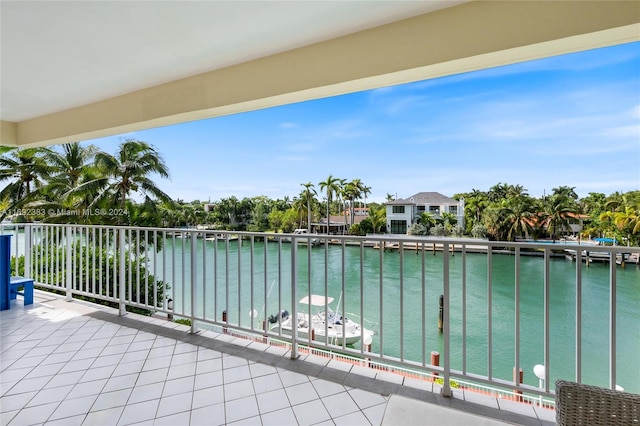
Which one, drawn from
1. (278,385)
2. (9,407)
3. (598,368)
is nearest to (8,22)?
(9,407)

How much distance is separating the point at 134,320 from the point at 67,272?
55.7 inches

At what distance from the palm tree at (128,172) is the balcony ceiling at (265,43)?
34.8ft

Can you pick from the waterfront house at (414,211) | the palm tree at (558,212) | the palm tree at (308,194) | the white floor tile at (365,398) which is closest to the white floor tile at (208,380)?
the white floor tile at (365,398)

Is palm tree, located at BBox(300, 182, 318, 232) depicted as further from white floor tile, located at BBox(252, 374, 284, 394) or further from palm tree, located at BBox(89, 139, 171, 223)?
white floor tile, located at BBox(252, 374, 284, 394)

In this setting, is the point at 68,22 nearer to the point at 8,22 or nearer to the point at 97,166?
the point at 8,22

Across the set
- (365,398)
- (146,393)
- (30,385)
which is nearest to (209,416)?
(146,393)

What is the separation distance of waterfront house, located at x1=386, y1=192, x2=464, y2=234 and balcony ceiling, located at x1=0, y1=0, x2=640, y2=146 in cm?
2229

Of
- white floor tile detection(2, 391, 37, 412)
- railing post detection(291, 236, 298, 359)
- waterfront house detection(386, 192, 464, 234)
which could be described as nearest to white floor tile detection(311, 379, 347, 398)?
railing post detection(291, 236, 298, 359)

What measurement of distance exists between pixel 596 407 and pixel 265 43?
2756 mm

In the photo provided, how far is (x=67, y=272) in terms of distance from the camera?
374cm

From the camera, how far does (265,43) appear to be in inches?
93.8

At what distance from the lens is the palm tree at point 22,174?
12164 millimetres

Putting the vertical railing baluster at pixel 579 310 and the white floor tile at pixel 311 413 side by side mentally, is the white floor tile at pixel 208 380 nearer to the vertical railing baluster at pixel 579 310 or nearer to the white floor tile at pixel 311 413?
the white floor tile at pixel 311 413

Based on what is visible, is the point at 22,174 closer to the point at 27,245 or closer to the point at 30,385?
the point at 27,245
